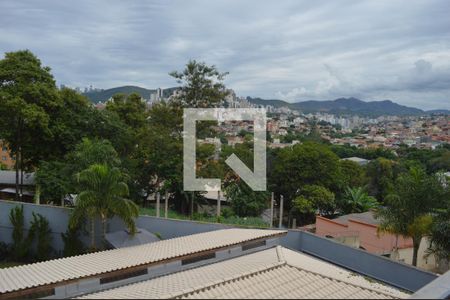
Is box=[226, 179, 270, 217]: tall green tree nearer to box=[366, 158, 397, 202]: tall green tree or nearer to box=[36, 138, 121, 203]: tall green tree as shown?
box=[36, 138, 121, 203]: tall green tree

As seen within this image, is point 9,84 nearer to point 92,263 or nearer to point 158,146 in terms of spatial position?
point 158,146

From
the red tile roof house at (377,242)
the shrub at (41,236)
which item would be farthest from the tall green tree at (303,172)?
the shrub at (41,236)

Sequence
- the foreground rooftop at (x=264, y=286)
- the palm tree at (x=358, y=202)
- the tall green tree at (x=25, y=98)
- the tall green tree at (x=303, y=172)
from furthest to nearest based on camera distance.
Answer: the tall green tree at (x=303, y=172) < the palm tree at (x=358, y=202) < the tall green tree at (x=25, y=98) < the foreground rooftop at (x=264, y=286)

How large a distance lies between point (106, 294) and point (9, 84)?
13373mm

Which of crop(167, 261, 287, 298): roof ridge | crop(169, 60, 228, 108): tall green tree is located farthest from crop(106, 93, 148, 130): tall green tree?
crop(167, 261, 287, 298): roof ridge

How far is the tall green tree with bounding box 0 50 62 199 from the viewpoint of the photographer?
58.3 feet

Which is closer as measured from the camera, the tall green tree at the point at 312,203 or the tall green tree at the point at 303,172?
the tall green tree at the point at 312,203

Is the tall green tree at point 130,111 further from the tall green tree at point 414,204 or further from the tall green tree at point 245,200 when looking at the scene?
the tall green tree at point 414,204

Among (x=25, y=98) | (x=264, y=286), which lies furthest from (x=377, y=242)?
(x=25, y=98)

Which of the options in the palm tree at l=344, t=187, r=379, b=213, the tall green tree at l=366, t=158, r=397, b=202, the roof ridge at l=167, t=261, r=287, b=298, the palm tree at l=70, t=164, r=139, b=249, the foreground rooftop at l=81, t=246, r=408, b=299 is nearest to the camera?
the roof ridge at l=167, t=261, r=287, b=298

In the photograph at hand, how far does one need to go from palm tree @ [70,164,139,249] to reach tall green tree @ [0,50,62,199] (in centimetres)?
586

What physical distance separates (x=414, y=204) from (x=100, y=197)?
10.1 metres

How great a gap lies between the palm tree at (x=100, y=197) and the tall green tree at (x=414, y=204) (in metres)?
8.55

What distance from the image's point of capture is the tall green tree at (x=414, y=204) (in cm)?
1320
